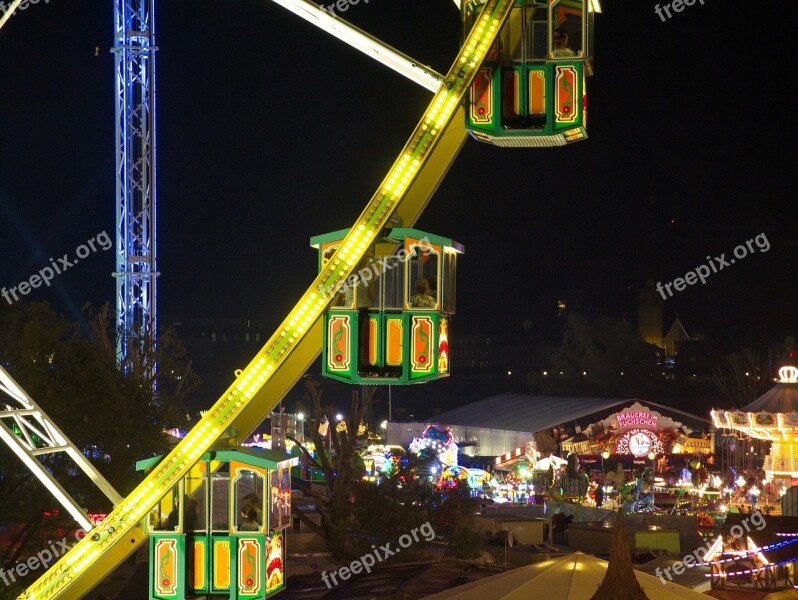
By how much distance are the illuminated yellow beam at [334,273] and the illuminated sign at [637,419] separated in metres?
31.3

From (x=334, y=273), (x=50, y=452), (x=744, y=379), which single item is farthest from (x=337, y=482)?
(x=744, y=379)

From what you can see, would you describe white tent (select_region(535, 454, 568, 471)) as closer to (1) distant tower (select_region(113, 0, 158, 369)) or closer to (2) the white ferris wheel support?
(1) distant tower (select_region(113, 0, 158, 369))

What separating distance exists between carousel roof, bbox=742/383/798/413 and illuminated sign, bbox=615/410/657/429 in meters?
4.14

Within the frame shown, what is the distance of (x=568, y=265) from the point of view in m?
79.6

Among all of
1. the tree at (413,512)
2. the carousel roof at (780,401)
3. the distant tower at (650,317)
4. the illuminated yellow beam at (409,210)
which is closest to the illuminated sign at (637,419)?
the carousel roof at (780,401)

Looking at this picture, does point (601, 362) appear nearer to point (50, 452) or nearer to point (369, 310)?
point (50, 452)

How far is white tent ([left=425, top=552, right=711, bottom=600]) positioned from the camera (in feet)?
36.2

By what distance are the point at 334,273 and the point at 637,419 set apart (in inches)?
1236

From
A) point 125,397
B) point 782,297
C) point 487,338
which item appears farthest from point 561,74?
point 487,338

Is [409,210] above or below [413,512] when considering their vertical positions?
above

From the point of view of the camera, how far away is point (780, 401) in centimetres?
3112

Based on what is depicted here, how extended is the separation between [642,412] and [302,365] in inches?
1228

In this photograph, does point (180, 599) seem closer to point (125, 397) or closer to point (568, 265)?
point (125, 397)

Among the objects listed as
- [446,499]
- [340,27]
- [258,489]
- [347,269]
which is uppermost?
[340,27]
